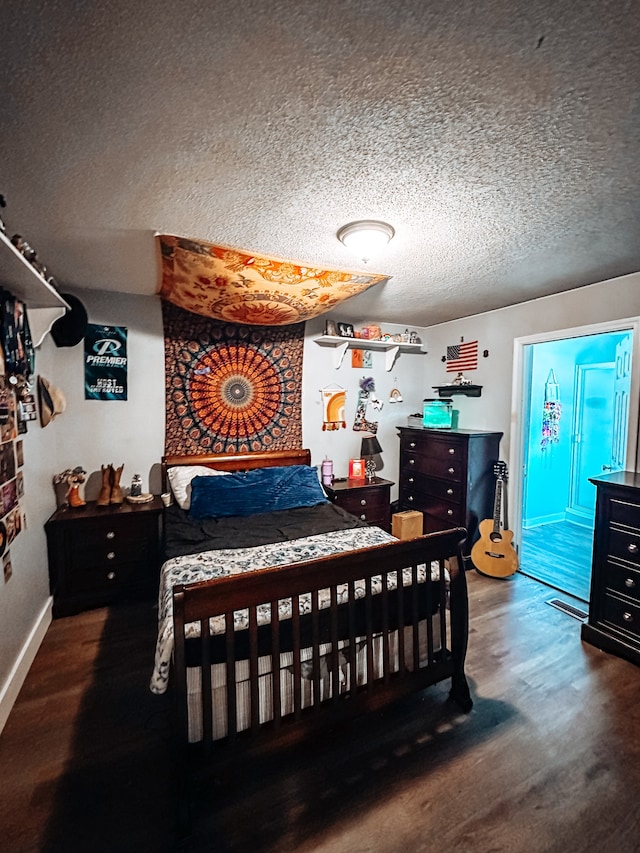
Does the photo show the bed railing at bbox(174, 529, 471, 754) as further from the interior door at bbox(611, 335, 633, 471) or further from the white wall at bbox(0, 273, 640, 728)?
the interior door at bbox(611, 335, 633, 471)

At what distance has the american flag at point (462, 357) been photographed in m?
3.82

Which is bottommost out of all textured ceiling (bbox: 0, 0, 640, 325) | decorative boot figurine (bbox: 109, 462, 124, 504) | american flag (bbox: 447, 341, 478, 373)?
decorative boot figurine (bbox: 109, 462, 124, 504)

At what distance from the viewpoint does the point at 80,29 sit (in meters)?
0.89

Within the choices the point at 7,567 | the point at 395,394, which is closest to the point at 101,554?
the point at 7,567

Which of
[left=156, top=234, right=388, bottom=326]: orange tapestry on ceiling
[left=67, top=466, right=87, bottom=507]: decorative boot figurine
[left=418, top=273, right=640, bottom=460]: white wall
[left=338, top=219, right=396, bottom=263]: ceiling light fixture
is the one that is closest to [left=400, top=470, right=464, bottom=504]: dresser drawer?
[left=418, top=273, right=640, bottom=460]: white wall

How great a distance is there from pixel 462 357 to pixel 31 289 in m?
3.53

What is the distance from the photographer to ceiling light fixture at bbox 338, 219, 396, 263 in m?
1.85

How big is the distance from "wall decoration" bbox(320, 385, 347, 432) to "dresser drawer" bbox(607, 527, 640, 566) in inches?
94.2

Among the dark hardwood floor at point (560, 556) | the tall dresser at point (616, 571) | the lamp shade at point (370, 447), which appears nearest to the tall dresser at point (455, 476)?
the lamp shade at point (370, 447)

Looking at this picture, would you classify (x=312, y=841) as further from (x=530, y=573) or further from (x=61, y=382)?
(x=61, y=382)

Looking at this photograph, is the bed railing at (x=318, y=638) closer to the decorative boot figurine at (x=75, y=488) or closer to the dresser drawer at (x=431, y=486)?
the dresser drawer at (x=431, y=486)

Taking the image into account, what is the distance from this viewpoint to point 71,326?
285 centimetres

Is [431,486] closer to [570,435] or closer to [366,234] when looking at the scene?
[570,435]

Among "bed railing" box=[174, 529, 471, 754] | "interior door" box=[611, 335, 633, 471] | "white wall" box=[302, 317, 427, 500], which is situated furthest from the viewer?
"white wall" box=[302, 317, 427, 500]
